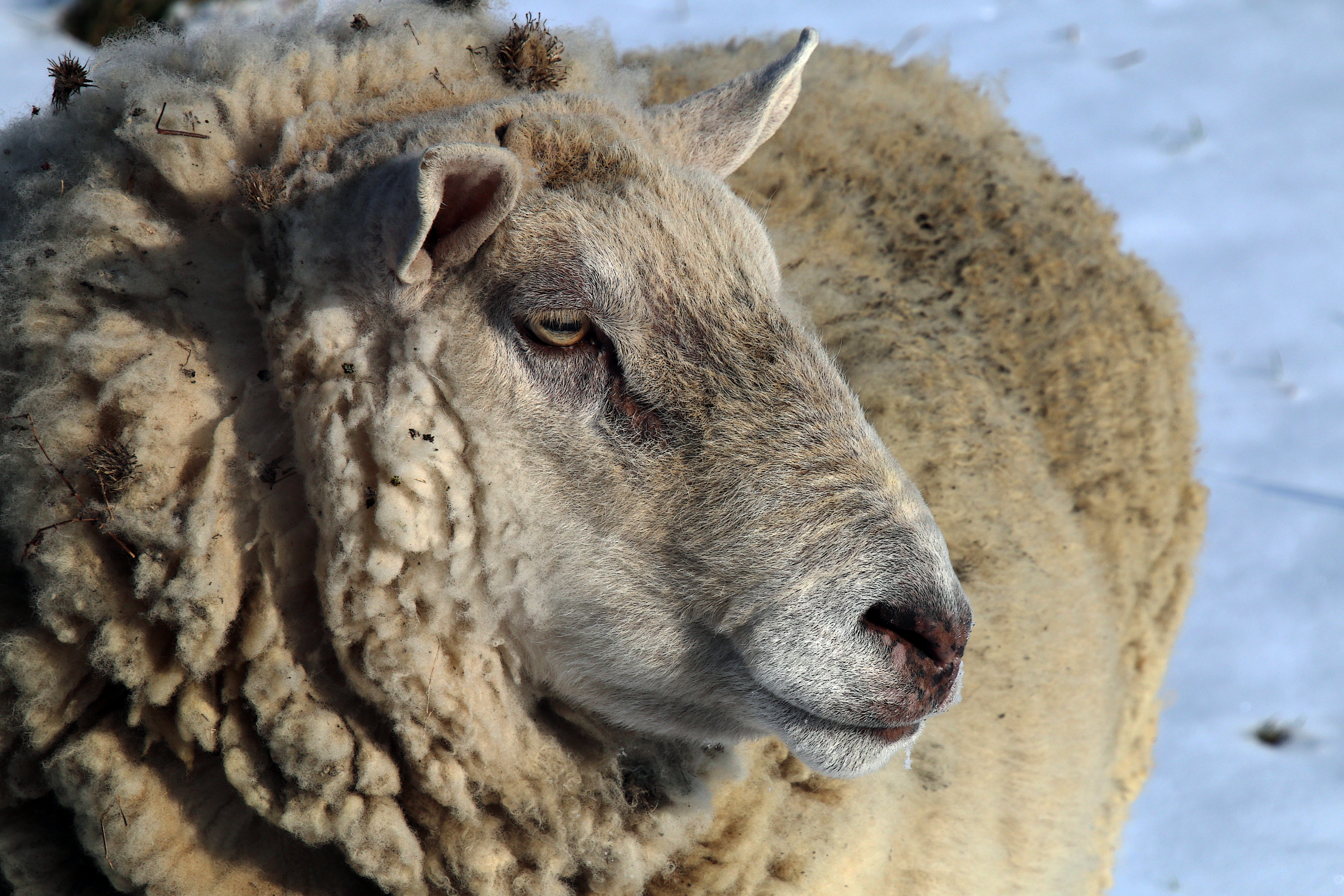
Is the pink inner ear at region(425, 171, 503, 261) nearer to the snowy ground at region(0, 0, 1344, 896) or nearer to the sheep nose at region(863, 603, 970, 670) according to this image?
the sheep nose at region(863, 603, 970, 670)

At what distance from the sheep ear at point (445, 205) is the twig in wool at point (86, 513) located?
0.57 m

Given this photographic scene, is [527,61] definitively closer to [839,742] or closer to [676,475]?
[676,475]

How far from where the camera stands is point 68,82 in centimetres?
222

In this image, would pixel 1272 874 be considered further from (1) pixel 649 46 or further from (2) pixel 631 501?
(1) pixel 649 46

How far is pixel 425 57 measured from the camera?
7.65ft

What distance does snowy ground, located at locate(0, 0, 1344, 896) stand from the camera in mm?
4262

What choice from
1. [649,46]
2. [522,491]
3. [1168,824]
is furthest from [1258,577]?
[522,491]

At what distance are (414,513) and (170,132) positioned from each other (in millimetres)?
883

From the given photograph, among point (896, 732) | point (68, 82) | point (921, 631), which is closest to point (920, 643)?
point (921, 631)

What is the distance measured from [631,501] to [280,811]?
2.75ft

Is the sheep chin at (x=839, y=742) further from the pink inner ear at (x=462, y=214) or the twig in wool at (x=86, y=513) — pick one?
the twig in wool at (x=86, y=513)

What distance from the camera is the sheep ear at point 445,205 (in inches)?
69.8

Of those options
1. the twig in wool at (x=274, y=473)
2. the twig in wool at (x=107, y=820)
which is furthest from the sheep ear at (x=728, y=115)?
the twig in wool at (x=107, y=820)

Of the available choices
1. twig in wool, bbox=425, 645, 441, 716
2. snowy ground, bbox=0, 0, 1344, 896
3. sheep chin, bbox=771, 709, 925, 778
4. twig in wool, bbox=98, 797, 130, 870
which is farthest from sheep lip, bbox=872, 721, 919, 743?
snowy ground, bbox=0, 0, 1344, 896
